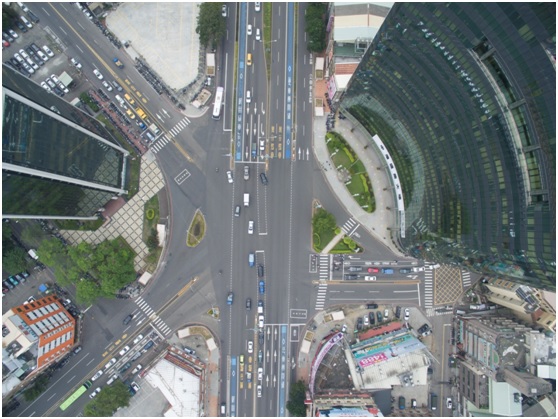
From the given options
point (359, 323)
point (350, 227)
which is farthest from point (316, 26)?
point (359, 323)

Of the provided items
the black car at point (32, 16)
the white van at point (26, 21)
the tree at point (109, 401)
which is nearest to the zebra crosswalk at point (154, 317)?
the tree at point (109, 401)

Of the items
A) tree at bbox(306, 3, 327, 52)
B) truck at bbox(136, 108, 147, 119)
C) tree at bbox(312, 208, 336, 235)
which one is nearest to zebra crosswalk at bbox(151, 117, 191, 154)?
truck at bbox(136, 108, 147, 119)

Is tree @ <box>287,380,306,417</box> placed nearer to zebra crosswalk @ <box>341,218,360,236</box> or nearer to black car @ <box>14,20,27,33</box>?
zebra crosswalk @ <box>341,218,360,236</box>

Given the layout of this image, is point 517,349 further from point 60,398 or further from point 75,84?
point 75,84

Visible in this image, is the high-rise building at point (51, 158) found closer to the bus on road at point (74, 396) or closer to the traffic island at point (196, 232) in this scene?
the traffic island at point (196, 232)

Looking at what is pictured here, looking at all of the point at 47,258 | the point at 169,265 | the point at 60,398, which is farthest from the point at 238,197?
the point at 60,398

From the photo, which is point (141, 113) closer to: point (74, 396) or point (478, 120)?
point (74, 396)

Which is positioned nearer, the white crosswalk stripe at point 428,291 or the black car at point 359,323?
the black car at point 359,323
